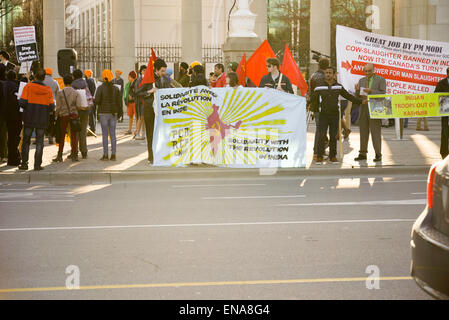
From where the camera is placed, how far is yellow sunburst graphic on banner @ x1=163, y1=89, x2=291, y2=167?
16.1 metres

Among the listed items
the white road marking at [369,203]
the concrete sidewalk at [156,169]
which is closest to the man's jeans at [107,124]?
the concrete sidewalk at [156,169]

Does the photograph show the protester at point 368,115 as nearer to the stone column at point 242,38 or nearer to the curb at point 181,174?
the curb at point 181,174

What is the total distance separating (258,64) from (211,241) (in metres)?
10.1

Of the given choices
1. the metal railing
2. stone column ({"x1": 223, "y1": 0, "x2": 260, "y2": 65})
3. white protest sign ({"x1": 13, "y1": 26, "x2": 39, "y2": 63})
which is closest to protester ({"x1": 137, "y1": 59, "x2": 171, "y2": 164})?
white protest sign ({"x1": 13, "y1": 26, "x2": 39, "y2": 63})

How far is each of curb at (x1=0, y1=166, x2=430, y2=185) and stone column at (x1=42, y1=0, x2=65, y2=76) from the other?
73.5 ft

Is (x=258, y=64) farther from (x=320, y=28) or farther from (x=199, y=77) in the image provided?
(x=320, y=28)

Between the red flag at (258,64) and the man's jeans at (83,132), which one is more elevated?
the red flag at (258,64)

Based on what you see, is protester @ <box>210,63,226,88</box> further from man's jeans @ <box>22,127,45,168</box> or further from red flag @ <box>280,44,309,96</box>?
man's jeans @ <box>22,127,45,168</box>

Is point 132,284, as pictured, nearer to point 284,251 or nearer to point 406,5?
point 284,251

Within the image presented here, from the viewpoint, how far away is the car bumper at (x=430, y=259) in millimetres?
5273

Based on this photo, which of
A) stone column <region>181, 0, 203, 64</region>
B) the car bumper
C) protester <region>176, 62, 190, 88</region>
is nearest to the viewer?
the car bumper

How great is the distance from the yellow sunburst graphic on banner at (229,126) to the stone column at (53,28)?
22.0m

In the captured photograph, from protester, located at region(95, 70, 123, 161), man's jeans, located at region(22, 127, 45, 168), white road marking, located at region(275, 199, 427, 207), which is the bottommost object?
white road marking, located at region(275, 199, 427, 207)
